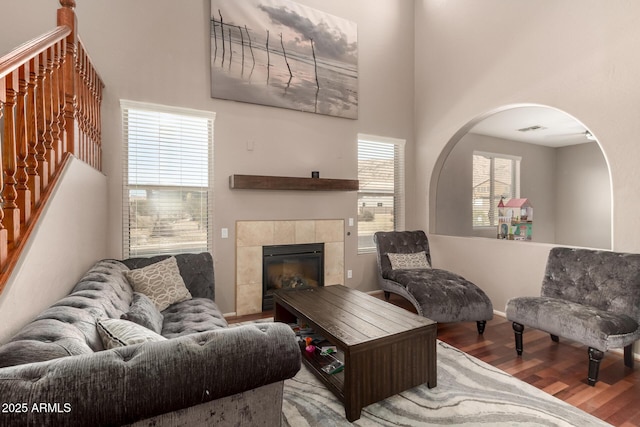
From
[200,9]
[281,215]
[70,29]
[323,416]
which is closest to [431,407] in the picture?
[323,416]

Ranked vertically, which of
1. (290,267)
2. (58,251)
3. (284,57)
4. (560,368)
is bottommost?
(560,368)

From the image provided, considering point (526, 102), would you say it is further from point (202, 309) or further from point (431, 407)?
point (202, 309)

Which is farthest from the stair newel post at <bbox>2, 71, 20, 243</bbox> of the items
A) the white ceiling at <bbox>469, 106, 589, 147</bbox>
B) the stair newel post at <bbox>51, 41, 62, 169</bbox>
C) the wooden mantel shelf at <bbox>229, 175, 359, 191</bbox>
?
the white ceiling at <bbox>469, 106, 589, 147</bbox>

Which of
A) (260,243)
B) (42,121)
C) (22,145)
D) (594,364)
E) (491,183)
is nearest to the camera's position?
(22,145)

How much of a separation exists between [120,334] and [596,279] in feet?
11.8

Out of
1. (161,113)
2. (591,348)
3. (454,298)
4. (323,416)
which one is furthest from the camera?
(161,113)

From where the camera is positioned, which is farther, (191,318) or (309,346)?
(309,346)

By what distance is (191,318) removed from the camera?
237 cm

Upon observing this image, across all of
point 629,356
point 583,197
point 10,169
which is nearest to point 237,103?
point 10,169

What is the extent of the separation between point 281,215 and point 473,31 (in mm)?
3700

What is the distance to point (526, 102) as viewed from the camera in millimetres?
3664

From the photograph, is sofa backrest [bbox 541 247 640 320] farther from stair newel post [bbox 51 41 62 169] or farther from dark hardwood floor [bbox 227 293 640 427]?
stair newel post [bbox 51 41 62 169]

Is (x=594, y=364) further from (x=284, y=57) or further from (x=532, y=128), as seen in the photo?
(x=532, y=128)

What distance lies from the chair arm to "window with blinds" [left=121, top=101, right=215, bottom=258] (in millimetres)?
2802
